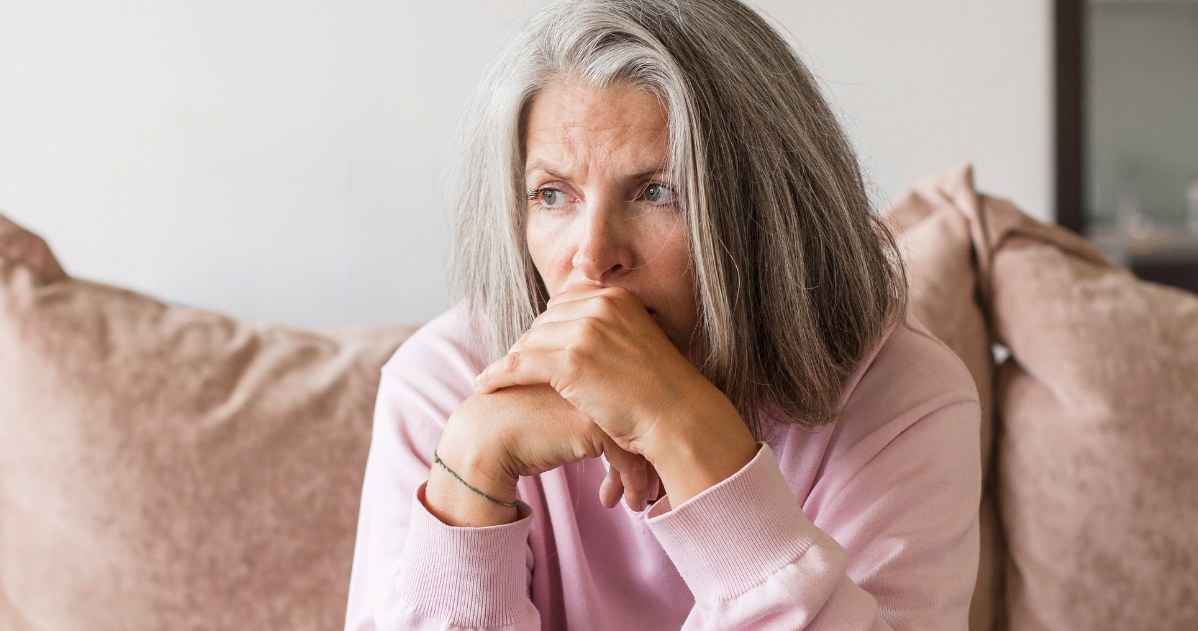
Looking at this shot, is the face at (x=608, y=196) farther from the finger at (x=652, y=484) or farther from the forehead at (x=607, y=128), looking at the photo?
the finger at (x=652, y=484)

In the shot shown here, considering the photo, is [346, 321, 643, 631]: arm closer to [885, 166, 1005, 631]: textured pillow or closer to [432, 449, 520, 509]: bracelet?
[432, 449, 520, 509]: bracelet

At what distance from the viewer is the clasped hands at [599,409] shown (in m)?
0.92

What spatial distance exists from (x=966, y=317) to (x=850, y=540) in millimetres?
623

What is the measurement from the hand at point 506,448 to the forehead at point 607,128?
0.23 metres

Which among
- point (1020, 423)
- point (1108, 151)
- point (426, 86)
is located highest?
point (426, 86)

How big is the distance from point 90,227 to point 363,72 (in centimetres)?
53

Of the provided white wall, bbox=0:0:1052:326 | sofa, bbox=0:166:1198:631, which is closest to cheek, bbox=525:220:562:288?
sofa, bbox=0:166:1198:631

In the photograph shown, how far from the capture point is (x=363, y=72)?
1.76 metres

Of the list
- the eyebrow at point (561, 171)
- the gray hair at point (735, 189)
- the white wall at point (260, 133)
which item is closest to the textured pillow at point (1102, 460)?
the white wall at point (260, 133)

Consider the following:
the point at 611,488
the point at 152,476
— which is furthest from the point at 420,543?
the point at 152,476

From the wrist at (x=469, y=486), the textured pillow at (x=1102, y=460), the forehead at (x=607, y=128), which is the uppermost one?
the forehead at (x=607, y=128)

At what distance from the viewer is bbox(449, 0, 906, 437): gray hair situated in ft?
3.15

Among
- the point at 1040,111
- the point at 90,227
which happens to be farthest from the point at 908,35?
the point at 90,227

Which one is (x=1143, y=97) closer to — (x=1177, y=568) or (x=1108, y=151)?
(x=1108, y=151)
